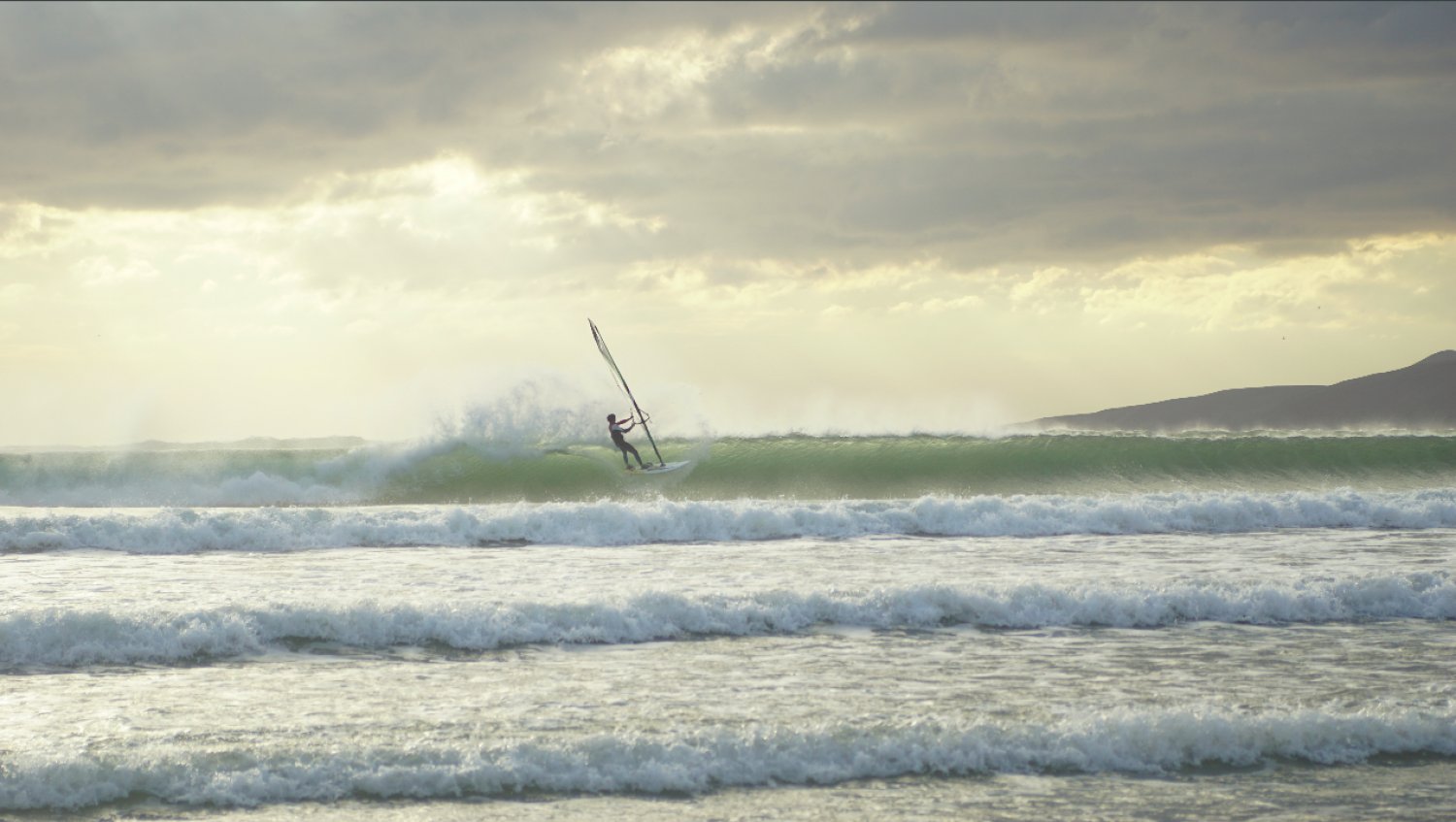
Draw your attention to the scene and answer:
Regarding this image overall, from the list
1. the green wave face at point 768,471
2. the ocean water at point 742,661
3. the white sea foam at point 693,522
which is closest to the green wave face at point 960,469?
the green wave face at point 768,471

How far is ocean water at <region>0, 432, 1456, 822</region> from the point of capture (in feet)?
22.0

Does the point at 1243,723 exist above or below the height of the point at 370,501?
below

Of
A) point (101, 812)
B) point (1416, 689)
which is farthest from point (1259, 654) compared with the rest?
point (101, 812)

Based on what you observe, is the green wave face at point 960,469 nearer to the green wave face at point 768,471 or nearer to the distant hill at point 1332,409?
the green wave face at point 768,471

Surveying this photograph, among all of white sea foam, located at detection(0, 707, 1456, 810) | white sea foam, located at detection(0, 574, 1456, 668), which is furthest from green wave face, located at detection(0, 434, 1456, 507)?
white sea foam, located at detection(0, 707, 1456, 810)

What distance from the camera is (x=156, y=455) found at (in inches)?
1255

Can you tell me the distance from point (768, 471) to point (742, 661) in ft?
59.0

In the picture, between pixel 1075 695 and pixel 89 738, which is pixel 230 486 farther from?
pixel 1075 695

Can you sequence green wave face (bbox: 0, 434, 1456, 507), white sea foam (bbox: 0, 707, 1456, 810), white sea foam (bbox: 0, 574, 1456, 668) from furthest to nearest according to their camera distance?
green wave face (bbox: 0, 434, 1456, 507)
white sea foam (bbox: 0, 574, 1456, 668)
white sea foam (bbox: 0, 707, 1456, 810)

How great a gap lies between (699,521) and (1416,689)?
11479 millimetres

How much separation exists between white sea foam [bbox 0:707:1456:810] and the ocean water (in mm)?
21

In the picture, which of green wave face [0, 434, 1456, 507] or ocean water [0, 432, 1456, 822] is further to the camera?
green wave face [0, 434, 1456, 507]

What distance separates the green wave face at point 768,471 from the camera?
25.9m

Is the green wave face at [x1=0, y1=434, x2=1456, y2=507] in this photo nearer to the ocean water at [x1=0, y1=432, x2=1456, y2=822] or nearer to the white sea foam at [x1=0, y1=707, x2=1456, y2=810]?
the ocean water at [x1=0, y1=432, x2=1456, y2=822]
